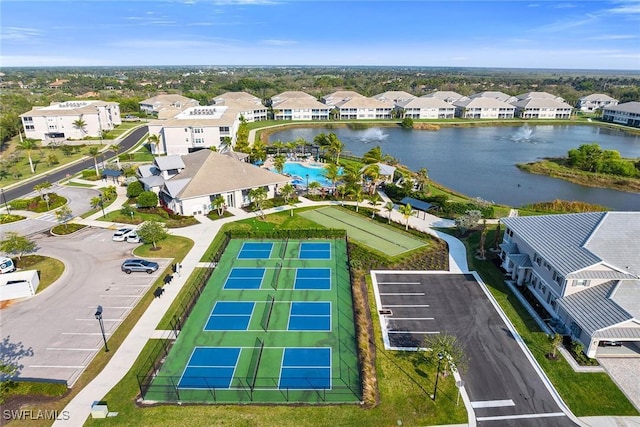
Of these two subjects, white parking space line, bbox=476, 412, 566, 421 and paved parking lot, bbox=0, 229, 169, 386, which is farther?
paved parking lot, bbox=0, 229, 169, 386

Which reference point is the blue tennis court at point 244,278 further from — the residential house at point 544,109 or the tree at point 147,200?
the residential house at point 544,109

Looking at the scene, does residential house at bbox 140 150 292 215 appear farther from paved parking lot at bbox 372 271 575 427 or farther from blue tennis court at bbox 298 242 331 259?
paved parking lot at bbox 372 271 575 427

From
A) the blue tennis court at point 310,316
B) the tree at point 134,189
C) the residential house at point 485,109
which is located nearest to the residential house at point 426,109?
the residential house at point 485,109

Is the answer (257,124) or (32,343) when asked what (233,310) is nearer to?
(32,343)

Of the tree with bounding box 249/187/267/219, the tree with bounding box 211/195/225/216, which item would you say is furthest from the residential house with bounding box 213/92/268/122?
the tree with bounding box 211/195/225/216

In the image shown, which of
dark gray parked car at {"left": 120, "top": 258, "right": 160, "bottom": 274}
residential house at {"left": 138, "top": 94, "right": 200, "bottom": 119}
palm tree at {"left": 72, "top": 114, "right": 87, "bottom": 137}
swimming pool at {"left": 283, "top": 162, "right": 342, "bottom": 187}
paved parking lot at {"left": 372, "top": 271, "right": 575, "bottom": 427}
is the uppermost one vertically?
residential house at {"left": 138, "top": 94, "right": 200, "bottom": 119}

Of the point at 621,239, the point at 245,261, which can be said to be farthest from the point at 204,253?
the point at 621,239
